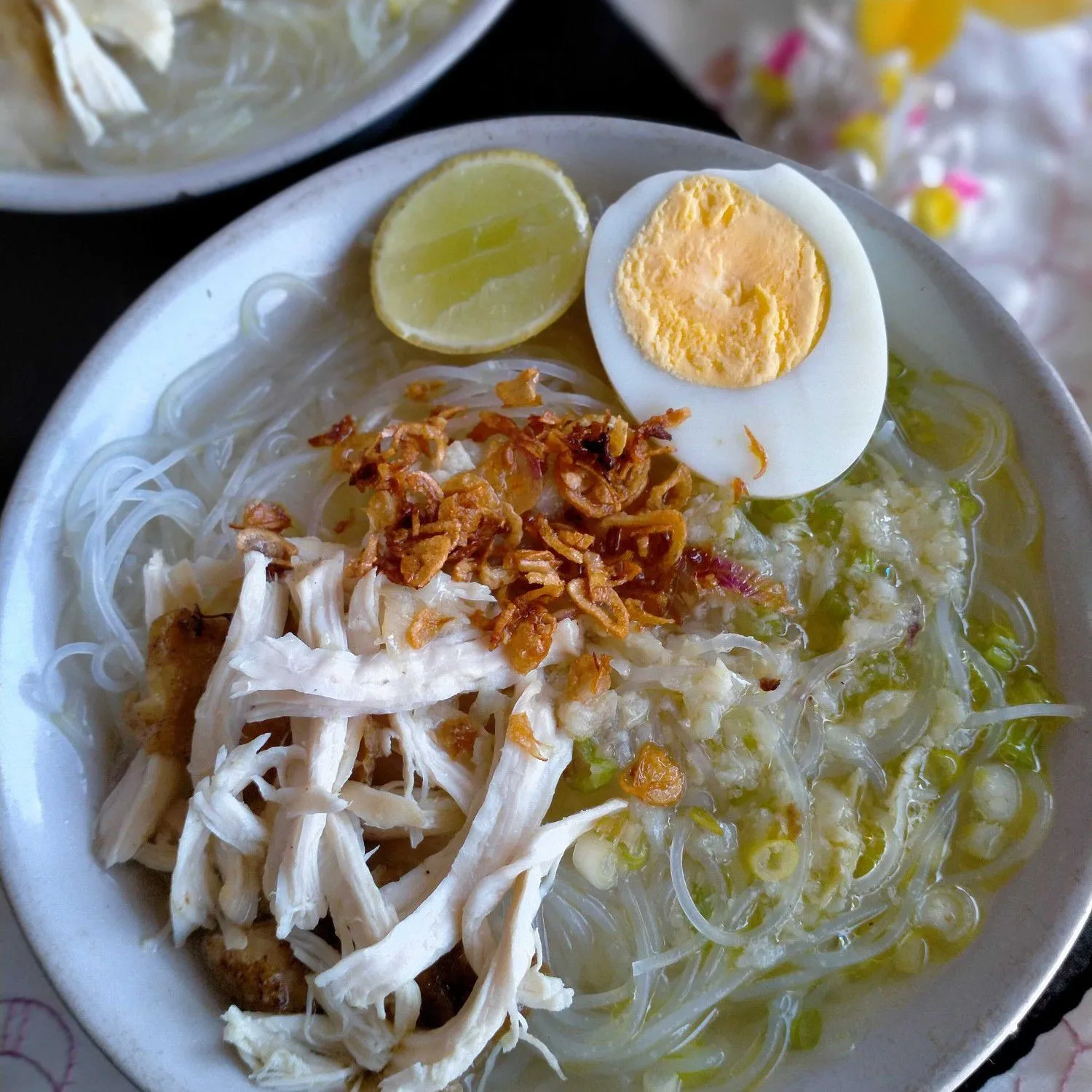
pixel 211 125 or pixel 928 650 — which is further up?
pixel 211 125

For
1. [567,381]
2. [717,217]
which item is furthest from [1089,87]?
[567,381]

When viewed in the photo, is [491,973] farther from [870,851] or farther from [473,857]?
[870,851]

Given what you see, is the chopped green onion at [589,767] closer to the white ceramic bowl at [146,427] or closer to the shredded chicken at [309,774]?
the shredded chicken at [309,774]

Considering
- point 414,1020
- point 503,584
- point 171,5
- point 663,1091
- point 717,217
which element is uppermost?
point 171,5

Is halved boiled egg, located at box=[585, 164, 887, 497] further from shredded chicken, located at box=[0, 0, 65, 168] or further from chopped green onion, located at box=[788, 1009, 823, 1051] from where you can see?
shredded chicken, located at box=[0, 0, 65, 168]

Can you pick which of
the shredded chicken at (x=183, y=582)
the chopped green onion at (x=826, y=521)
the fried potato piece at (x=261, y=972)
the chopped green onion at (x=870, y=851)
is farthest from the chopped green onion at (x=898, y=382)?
the fried potato piece at (x=261, y=972)

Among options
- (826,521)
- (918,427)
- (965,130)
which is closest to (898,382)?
(918,427)

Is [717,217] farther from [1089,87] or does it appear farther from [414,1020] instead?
[1089,87]

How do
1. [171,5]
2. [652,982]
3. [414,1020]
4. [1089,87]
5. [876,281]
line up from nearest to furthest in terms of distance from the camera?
[414,1020], [652,982], [876,281], [171,5], [1089,87]
